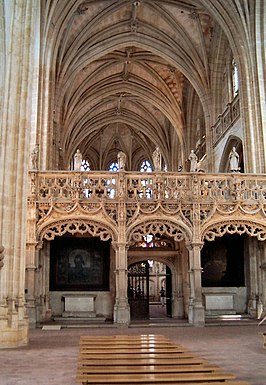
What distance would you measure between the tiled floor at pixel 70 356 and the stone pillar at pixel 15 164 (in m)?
0.86

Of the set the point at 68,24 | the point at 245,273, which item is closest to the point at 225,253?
the point at 245,273

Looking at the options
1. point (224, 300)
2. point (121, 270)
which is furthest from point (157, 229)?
point (224, 300)

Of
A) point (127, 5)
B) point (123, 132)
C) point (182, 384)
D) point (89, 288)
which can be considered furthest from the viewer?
point (123, 132)

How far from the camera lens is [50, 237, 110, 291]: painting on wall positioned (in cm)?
1922

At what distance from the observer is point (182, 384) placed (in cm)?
446

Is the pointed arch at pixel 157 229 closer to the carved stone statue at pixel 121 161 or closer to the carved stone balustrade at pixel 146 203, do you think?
the carved stone balustrade at pixel 146 203

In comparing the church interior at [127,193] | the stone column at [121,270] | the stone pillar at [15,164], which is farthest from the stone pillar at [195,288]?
the stone pillar at [15,164]

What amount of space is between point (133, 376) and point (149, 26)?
2597cm

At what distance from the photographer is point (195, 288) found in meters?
16.6

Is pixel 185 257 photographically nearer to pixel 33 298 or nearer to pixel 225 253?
pixel 225 253

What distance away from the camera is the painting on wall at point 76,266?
63.1ft

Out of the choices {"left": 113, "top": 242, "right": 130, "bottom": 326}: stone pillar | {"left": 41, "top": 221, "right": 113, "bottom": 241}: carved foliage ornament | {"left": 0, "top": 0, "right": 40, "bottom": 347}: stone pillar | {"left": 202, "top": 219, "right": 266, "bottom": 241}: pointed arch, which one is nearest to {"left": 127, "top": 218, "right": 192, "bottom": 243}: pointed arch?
{"left": 113, "top": 242, "right": 130, "bottom": 326}: stone pillar

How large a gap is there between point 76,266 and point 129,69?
18912 millimetres

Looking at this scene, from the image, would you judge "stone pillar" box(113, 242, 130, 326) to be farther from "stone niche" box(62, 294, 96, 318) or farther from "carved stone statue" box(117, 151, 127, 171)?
"stone niche" box(62, 294, 96, 318)
